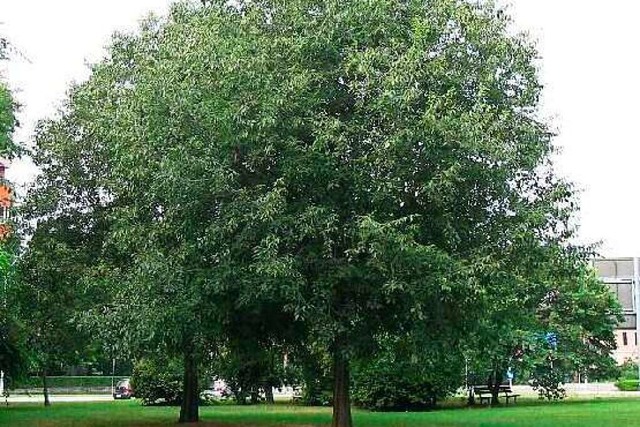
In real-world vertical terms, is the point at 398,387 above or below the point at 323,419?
above

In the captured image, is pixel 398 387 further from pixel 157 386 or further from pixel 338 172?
pixel 338 172

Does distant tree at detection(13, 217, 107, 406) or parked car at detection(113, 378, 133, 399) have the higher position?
distant tree at detection(13, 217, 107, 406)

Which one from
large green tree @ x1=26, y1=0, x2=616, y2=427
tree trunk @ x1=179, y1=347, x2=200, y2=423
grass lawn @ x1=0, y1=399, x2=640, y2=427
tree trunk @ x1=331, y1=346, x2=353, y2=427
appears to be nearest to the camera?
large green tree @ x1=26, y1=0, x2=616, y2=427

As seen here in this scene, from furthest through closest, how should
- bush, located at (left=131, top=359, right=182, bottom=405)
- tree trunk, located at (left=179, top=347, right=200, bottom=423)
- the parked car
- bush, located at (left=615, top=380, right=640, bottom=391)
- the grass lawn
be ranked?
bush, located at (left=615, top=380, right=640, bottom=391)
the parked car
bush, located at (left=131, top=359, right=182, bottom=405)
tree trunk, located at (left=179, top=347, right=200, bottom=423)
the grass lawn

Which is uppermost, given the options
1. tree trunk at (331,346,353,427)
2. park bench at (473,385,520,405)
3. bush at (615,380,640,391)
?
tree trunk at (331,346,353,427)

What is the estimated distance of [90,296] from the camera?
2275 centimetres

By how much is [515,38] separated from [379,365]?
1722 cm

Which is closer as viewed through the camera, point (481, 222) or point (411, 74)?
point (411, 74)

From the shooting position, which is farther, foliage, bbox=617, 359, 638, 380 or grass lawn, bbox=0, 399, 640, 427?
foliage, bbox=617, 359, 638, 380

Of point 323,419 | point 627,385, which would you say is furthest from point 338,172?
point 627,385

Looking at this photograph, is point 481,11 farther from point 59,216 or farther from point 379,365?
point 379,365

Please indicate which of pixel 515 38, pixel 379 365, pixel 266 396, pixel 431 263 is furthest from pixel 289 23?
pixel 266 396

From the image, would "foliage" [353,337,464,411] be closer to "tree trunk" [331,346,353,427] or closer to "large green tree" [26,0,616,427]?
"tree trunk" [331,346,353,427]

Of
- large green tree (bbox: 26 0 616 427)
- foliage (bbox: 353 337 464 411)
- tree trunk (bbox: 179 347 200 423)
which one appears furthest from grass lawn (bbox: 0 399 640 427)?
large green tree (bbox: 26 0 616 427)
